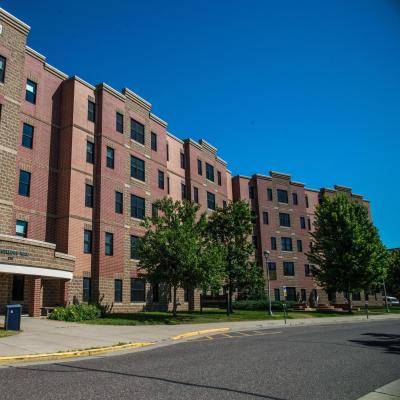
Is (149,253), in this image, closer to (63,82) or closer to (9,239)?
(9,239)

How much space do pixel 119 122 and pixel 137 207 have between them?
7635 mm

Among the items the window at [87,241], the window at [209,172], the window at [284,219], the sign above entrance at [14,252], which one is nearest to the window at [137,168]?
the window at [87,241]

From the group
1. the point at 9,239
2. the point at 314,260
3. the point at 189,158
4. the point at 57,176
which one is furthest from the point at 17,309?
the point at 314,260

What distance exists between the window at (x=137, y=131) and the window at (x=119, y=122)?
1410 mm

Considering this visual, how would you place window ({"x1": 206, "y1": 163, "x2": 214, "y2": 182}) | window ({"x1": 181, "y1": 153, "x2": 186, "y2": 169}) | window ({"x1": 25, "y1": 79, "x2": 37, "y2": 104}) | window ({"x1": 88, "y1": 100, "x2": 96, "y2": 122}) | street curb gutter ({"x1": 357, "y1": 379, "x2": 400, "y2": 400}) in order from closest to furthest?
street curb gutter ({"x1": 357, "y1": 379, "x2": 400, "y2": 400}), window ({"x1": 25, "y1": 79, "x2": 37, "y2": 104}), window ({"x1": 88, "y1": 100, "x2": 96, "y2": 122}), window ({"x1": 181, "y1": 153, "x2": 186, "y2": 169}), window ({"x1": 206, "y1": 163, "x2": 214, "y2": 182})

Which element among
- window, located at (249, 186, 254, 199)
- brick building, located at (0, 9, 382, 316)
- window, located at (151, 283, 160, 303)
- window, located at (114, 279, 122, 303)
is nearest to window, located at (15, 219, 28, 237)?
brick building, located at (0, 9, 382, 316)

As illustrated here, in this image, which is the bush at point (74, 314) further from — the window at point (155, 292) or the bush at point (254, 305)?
the bush at point (254, 305)

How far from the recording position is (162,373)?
9.49 m

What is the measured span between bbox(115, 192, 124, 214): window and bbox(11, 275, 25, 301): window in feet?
31.1

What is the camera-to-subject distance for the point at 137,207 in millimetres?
37969

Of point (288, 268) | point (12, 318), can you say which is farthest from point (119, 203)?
point (288, 268)

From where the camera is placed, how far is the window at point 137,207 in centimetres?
3750

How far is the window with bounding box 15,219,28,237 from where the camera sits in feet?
95.7

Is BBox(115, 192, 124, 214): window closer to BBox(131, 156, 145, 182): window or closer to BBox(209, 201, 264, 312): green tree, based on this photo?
BBox(131, 156, 145, 182): window
